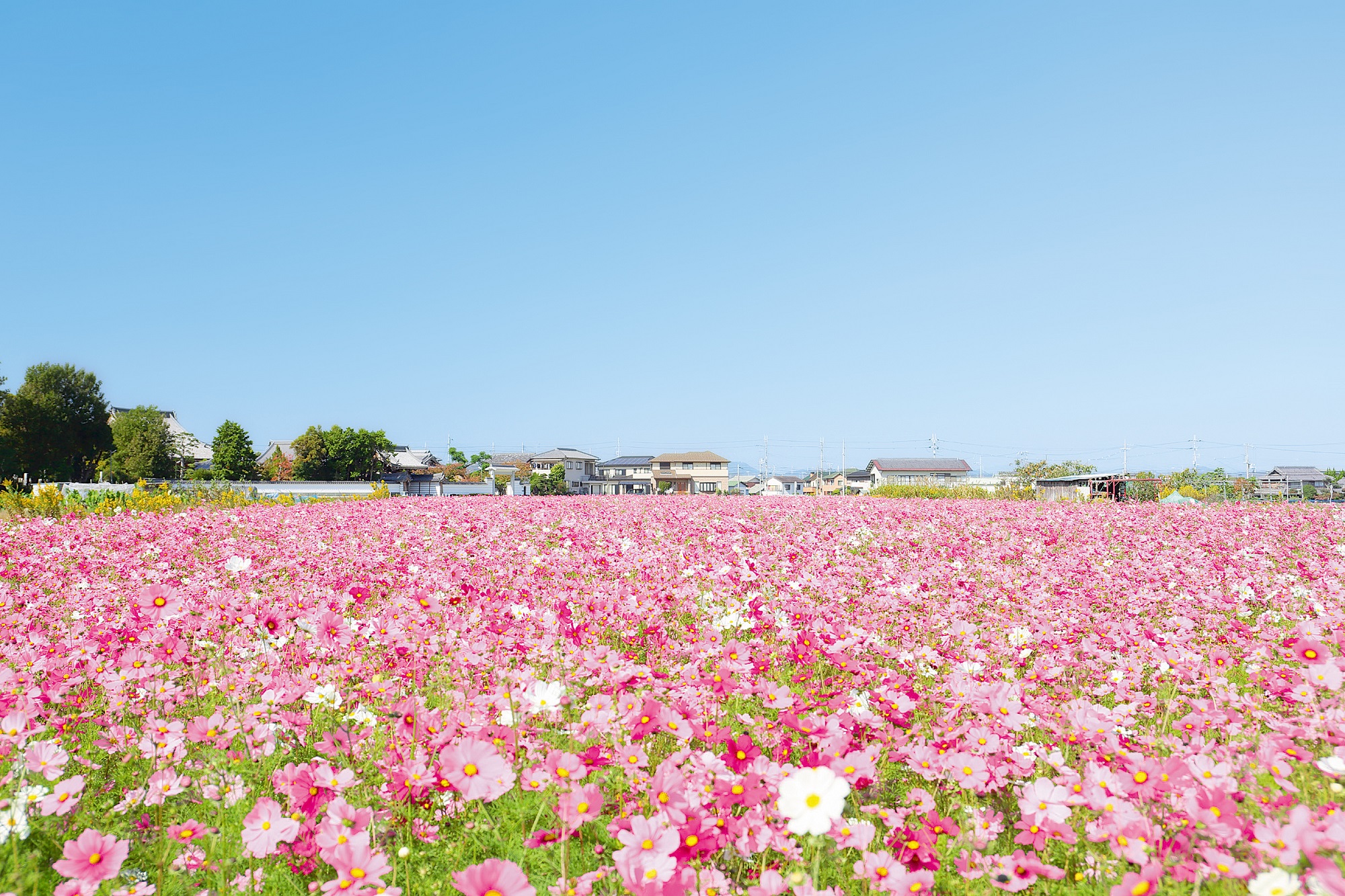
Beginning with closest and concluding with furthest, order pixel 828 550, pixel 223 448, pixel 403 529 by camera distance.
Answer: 1. pixel 828 550
2. pixel 403 529
3. pixel 223 448

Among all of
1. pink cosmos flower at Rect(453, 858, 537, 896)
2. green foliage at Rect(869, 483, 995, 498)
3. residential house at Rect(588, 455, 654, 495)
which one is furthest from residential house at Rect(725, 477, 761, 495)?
pink cosmos flower at Rect(453, 858, 537, 896)

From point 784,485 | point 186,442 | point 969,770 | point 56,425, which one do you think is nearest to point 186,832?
point 969,770

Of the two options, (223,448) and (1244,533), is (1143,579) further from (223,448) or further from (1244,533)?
(223,448)

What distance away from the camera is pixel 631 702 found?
212 cm

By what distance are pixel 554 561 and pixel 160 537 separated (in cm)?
629

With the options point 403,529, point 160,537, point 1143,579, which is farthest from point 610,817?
point 160,537

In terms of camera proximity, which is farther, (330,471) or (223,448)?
(330,471)

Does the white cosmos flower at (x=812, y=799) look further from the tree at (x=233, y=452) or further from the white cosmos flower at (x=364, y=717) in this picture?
the tree at (x=233, y=452)

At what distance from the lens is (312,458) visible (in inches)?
2542

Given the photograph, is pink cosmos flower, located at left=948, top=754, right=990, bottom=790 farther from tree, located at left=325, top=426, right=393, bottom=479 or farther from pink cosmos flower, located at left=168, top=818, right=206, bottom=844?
tree, located at left=325, top=426, right=393, bottom=479

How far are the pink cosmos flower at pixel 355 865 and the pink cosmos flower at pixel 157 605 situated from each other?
2088 mm

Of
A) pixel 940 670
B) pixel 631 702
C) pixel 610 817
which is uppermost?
pixel 631 702

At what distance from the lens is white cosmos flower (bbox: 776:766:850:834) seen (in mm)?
1330

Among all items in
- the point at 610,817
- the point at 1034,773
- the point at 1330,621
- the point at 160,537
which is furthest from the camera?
the point at 160,537
